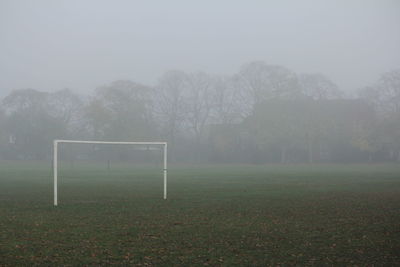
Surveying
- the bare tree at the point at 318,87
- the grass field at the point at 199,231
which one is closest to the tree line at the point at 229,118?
the bare tree at the point at 318,87

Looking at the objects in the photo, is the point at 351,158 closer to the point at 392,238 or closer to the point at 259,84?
the point at 259,84

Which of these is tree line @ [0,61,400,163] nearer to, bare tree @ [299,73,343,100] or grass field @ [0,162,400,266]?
bare tree @ [299,73,343,100]

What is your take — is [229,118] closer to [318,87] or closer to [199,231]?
[318,87]

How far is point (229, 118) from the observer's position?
83312mm

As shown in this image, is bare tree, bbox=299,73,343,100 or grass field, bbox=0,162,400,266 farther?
bare tree, bbox=299,73,343,100

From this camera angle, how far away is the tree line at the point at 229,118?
252 feet

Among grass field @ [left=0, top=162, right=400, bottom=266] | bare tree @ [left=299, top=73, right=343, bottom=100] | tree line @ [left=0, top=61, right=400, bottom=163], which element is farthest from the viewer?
bare tree @ [left=299, top=73, right=343, bottom=100]

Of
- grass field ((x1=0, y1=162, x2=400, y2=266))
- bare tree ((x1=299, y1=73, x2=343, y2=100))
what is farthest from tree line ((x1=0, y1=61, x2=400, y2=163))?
grass field ((x1=0, y1=162, x2=400, y2=266))

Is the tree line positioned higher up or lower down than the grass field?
higher up

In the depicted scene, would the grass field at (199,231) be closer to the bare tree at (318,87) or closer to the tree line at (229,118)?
the tree line at (229,118)

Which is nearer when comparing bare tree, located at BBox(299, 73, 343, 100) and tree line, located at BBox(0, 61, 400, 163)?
tree line, located at BBox(0, 61, 400, 163)

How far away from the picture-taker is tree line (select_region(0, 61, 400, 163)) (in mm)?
76688

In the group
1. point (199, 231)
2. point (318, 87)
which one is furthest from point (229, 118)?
point (199, 231)

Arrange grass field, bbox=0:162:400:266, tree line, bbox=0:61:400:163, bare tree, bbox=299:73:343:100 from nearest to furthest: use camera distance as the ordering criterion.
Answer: grass field, bbox=0:162:400:266 → tree line, bbox=0:61:400:163 → bare tree, bbox=299:73:343:100
